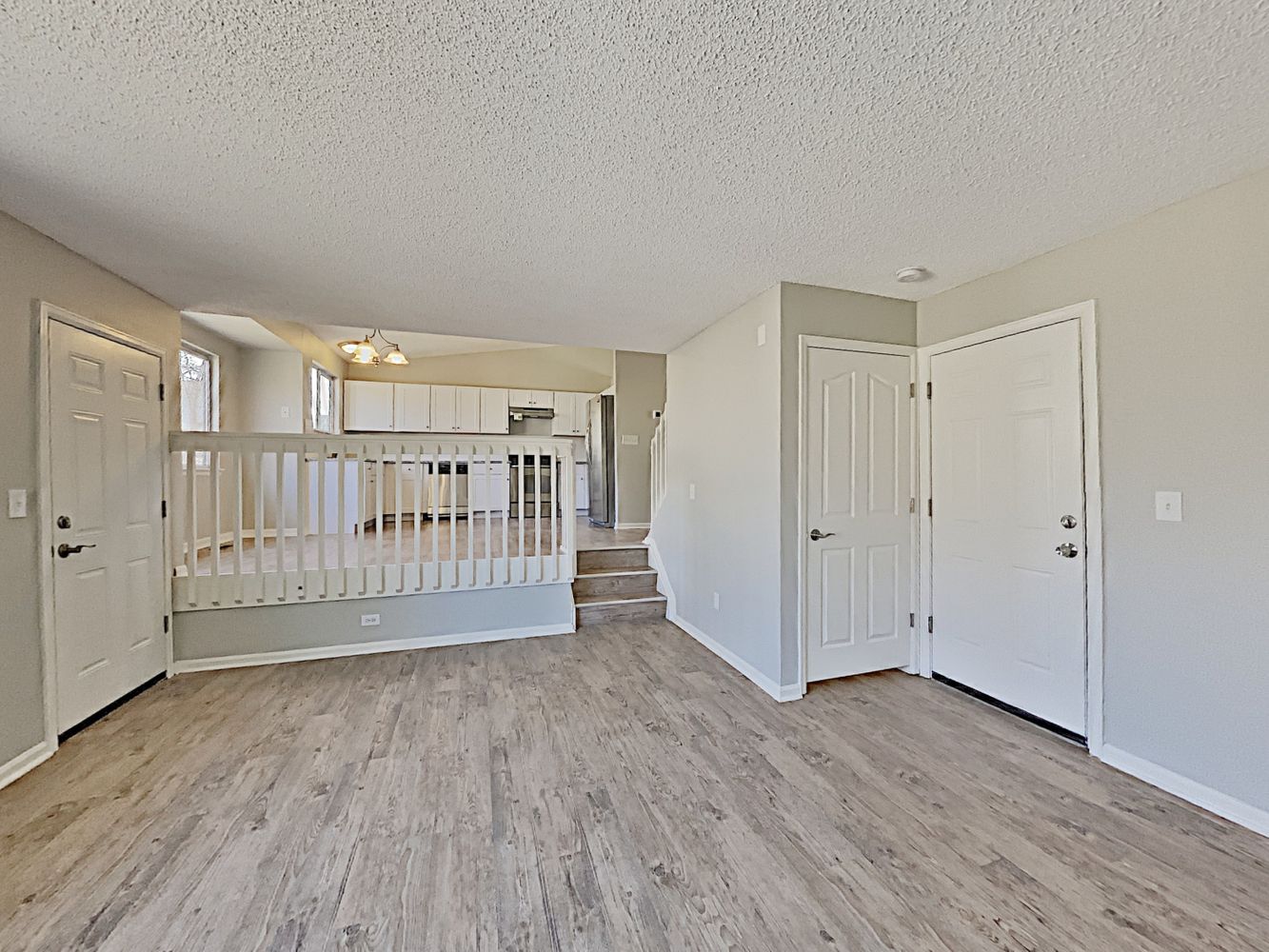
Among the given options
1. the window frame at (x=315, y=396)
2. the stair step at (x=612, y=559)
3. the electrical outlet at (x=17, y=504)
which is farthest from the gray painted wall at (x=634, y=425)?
the electrical outlet at (x=17, y=504)

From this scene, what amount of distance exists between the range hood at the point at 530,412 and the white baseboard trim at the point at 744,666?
16.0ft

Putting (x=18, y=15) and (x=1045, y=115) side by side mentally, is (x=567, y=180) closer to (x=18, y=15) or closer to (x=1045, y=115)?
(x=18, y=15)

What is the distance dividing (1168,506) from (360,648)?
4.42 m

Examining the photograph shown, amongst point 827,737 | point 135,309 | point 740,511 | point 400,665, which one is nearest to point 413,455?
point 400,665

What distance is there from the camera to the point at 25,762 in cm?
215

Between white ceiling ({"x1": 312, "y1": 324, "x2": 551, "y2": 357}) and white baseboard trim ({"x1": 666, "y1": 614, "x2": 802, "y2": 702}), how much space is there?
431cm

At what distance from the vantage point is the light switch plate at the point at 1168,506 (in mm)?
2041

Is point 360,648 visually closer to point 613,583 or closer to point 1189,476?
point 613,583

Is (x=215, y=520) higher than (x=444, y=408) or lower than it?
lower

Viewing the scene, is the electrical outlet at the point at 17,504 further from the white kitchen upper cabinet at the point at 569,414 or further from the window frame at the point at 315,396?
the white kitchen upper cabinet at the point at 569,414

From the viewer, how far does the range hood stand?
8.25 metres

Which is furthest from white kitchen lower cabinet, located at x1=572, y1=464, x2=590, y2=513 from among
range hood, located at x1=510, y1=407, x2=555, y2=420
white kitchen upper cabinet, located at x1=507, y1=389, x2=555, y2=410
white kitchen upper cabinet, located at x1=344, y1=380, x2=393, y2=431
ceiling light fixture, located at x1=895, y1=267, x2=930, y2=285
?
ceiling light fixture, located at x1=895, y1=267, x2=930, y2=285

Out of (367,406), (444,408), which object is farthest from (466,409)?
(367,406)

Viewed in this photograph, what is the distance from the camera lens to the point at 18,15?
1196mm
